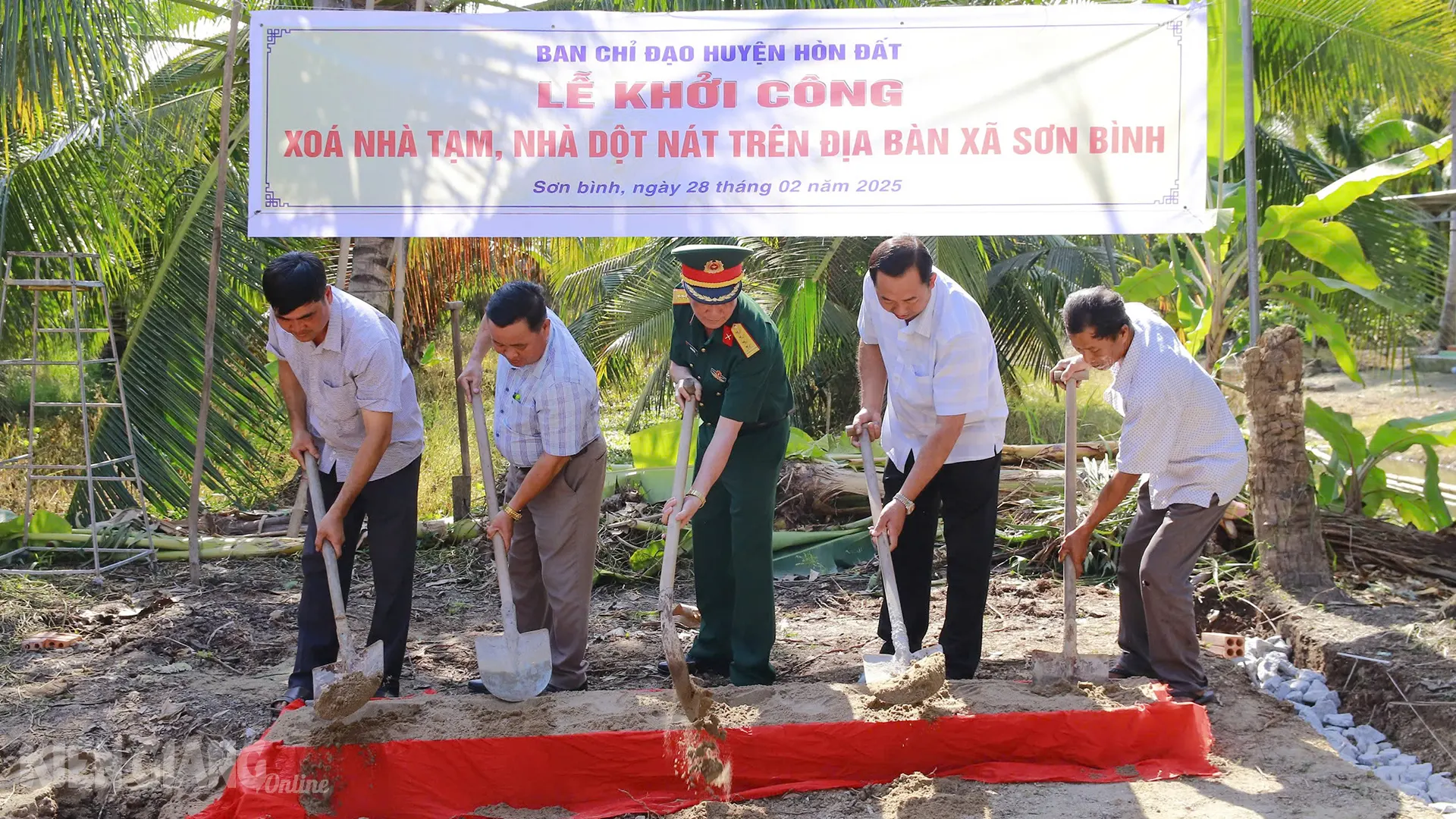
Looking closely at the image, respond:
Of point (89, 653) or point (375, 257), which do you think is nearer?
point (89, 653)

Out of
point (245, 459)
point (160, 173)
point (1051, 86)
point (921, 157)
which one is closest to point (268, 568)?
point (245, 459)

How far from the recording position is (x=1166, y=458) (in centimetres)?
366

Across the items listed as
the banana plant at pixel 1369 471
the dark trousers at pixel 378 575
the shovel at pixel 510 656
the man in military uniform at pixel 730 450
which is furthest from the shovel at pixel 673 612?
the banana plant at pixel 1369 471

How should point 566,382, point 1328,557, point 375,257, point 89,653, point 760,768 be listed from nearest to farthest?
point 760,768, point 566,382, point 89,653, point 1328,557, point 375,257

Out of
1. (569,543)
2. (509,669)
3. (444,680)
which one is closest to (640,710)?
(509,669)

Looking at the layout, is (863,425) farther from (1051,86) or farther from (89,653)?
(89,653)

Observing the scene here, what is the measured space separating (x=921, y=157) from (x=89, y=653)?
3951 millimetres

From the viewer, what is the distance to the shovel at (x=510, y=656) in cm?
357

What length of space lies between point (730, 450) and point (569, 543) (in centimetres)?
65

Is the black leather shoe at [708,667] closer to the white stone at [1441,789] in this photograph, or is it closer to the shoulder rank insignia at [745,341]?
the shoulder rank insignia at [745,341]

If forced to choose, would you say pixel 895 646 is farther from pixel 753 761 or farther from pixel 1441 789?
pixel 1441 789

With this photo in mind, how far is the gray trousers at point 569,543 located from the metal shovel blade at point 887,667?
38.7 inches

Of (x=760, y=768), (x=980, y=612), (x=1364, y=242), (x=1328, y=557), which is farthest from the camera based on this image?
(x=1364, y=242)

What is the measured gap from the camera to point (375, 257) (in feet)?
19.2
